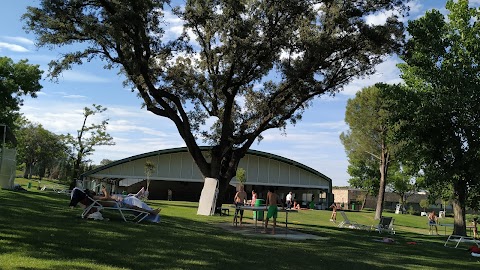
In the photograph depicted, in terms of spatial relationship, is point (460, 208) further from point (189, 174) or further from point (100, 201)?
point (189, 174)

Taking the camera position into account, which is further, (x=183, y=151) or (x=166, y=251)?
(x=183, y=151)

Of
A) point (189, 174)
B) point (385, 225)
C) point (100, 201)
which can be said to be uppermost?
point (189, 174)

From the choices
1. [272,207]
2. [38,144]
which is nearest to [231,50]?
[272,207]

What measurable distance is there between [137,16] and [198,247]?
10.8 meters

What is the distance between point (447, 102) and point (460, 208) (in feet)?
17.7

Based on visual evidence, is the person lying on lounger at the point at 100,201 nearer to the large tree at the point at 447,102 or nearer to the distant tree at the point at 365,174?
the large tree at the point at 447,102

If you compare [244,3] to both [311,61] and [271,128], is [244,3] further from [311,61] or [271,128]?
[271,128]

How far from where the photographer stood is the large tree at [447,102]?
18797mm

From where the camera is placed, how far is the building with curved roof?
5153 centimetres

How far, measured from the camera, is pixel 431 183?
67.2 ft

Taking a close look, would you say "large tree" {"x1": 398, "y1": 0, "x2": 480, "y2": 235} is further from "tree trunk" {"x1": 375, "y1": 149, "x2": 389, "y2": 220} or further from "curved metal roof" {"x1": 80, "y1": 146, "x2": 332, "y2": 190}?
"curved metal roof" {"x1": 80, "y1": 146, "x2": 332, "y2": 190}

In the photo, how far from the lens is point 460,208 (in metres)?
20.6

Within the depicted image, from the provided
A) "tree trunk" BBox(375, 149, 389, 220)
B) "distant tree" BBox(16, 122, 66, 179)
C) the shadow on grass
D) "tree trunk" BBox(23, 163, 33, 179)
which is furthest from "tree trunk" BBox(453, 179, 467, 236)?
"tree trunk" BBox(23, 163, 33, 179)

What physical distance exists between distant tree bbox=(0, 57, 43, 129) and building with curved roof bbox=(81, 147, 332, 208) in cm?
2041
